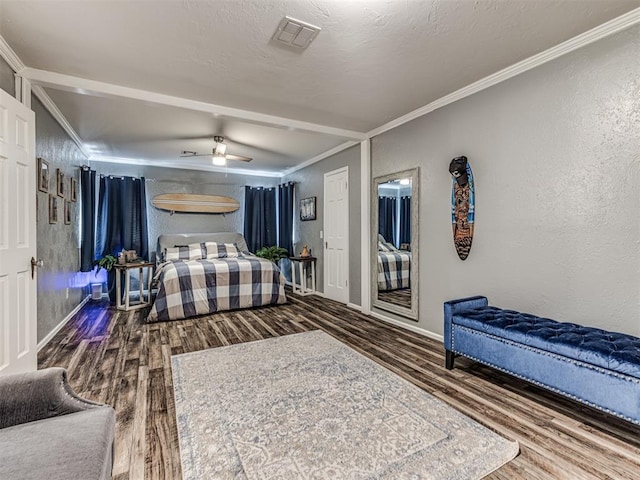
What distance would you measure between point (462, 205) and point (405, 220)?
0.82m

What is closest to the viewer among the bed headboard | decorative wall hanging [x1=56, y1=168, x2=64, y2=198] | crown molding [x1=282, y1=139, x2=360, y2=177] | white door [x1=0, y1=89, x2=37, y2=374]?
white door [x1=0, y1=89, x2=37, y2=374]

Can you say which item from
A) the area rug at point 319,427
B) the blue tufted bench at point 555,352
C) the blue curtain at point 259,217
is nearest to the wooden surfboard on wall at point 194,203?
the blue curtain at point 259,217

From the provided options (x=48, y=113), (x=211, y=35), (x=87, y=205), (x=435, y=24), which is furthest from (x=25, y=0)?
(x=87, y=205)

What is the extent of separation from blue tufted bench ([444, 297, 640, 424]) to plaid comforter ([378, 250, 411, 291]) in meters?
1.21

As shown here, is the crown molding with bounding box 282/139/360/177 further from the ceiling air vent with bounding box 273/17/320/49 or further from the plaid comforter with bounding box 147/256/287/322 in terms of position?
the ceiling air vent with bounding box 273/17/320/49

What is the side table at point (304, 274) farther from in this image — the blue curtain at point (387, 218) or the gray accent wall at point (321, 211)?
the blue curtain at point (387, 218)

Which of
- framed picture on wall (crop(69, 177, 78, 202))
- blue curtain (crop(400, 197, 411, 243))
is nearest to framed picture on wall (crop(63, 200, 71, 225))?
framed picture on wall (crop(69, 177, 78, 202))

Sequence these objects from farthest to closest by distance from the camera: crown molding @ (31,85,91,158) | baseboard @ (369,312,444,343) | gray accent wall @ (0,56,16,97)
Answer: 1. baseboard @ (369,312,444,343)
2. crown molding @ (31,85,91,158)
3. gray accent wall @ (0,56,16,97)

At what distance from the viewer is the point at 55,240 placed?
12.2ft

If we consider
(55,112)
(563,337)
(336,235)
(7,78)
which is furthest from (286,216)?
(563,337)

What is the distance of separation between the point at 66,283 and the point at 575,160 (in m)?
5.71

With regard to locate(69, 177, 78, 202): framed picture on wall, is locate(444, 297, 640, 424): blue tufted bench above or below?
below

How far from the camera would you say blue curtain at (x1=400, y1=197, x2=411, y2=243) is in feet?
12.5

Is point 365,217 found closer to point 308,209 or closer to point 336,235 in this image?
point 336,235
